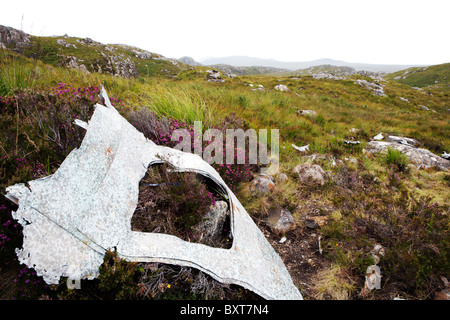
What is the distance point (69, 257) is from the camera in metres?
1.36

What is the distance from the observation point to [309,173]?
162 inches

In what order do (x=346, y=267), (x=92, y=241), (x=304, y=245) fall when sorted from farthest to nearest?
(x=304, y=245), (x=346, y=267), (x=92, y=241)

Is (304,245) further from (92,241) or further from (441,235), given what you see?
(92,241)

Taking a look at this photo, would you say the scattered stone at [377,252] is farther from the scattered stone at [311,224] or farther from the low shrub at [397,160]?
the low shrub at [397,160]

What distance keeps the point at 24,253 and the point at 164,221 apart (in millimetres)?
1098

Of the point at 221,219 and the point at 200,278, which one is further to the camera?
the point at 221,219

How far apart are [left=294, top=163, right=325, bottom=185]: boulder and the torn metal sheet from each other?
86.7 inches

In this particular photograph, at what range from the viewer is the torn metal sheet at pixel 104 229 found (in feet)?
4.38

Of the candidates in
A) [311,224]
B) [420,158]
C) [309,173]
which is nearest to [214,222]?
[311,224]
